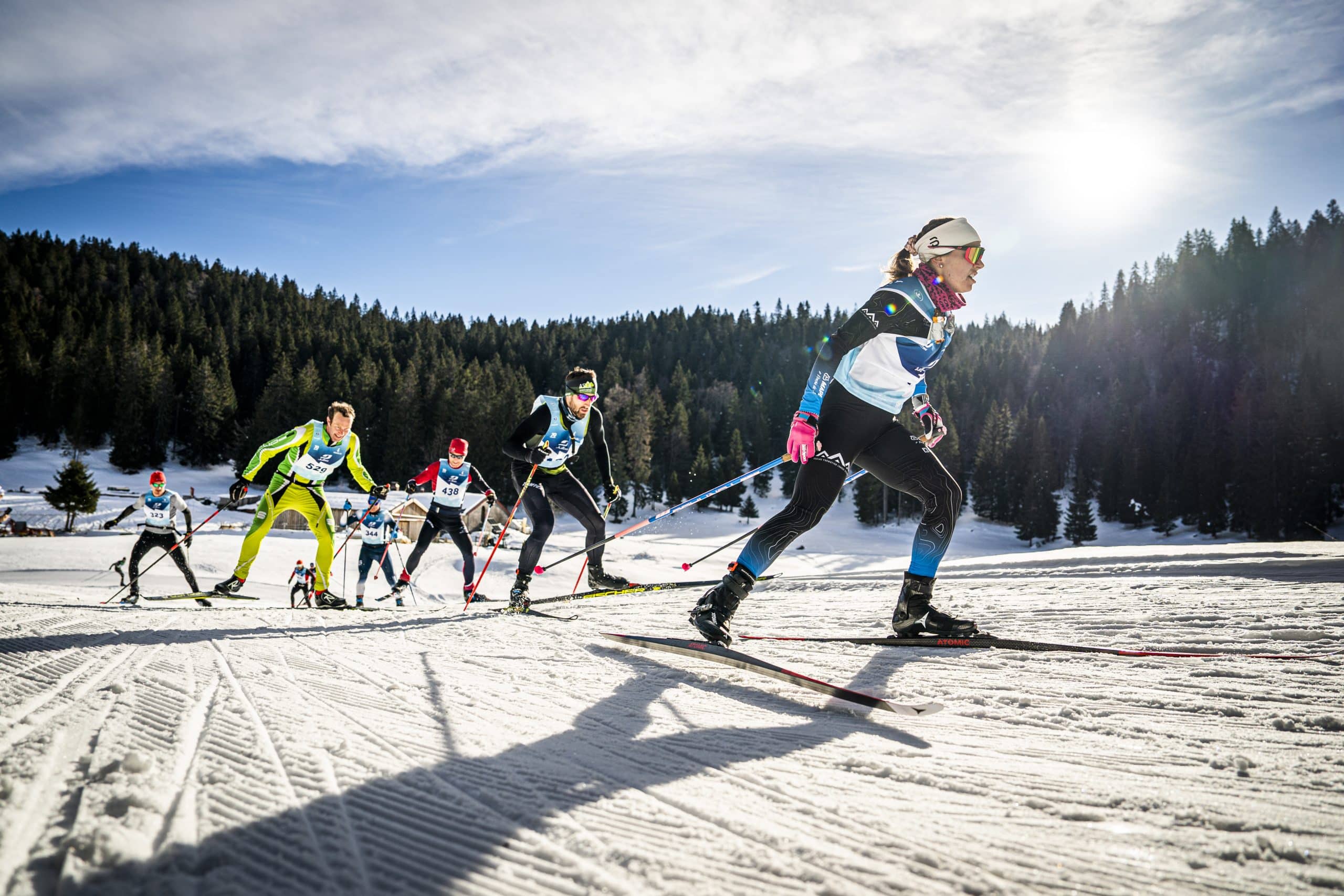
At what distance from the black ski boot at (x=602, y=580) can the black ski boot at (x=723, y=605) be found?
3.25m

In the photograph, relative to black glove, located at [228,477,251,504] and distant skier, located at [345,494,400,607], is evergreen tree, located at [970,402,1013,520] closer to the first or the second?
distant skier, located at [345,494,400,607]

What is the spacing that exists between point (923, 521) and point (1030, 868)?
9.49 feet

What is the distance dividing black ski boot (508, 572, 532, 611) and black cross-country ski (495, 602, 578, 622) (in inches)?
1.6

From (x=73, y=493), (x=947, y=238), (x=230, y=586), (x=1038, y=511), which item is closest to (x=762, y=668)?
(x=947, y=238)

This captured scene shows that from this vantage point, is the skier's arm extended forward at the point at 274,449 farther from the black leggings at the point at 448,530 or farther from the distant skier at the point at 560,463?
the black leggings at the point at 448,530

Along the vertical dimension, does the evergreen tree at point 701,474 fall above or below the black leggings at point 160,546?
above

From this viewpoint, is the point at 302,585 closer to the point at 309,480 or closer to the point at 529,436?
the point at 309,480

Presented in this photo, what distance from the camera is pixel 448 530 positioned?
33.3 feet

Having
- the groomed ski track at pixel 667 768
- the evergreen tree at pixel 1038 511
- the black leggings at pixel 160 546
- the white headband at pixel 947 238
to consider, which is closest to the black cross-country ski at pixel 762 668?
the groomed ski track at pixel 667 768

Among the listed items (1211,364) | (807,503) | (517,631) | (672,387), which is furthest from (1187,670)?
(1211,364)

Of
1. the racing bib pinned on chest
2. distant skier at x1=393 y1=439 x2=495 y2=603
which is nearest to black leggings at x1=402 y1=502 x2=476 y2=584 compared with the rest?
distant skier at x1=393 y1=439 x2=495 y2=603

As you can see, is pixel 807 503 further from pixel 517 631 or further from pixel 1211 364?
pixel 1211 364

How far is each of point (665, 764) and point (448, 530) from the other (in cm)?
873

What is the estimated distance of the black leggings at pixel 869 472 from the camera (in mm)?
4055
